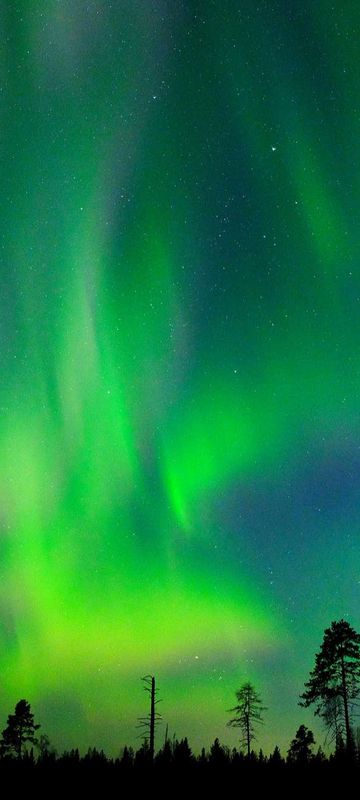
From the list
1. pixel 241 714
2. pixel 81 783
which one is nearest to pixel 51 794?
pixel 81 783

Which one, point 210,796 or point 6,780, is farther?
point 210,796

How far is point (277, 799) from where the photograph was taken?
20.2 meters

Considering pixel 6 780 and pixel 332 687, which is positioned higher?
pixel 332 687

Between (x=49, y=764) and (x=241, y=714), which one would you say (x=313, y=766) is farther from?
(x=241, y=714)

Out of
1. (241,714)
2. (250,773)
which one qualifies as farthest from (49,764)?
(241,714)

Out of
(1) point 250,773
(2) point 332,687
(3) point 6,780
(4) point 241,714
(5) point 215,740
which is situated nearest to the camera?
(3) point 6,780

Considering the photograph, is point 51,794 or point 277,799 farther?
point 277,799

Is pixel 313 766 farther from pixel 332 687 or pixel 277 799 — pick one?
pixel 332 687

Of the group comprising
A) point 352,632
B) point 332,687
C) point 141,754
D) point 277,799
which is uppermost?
point 352,632

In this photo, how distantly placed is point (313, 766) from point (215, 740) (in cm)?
360

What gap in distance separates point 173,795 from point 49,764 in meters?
3.95

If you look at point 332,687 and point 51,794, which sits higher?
point 332,687

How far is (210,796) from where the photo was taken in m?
19.5

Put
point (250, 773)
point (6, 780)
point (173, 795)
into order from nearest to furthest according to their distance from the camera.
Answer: point (6, 780) → point (173, 795) → point (250, 773)
